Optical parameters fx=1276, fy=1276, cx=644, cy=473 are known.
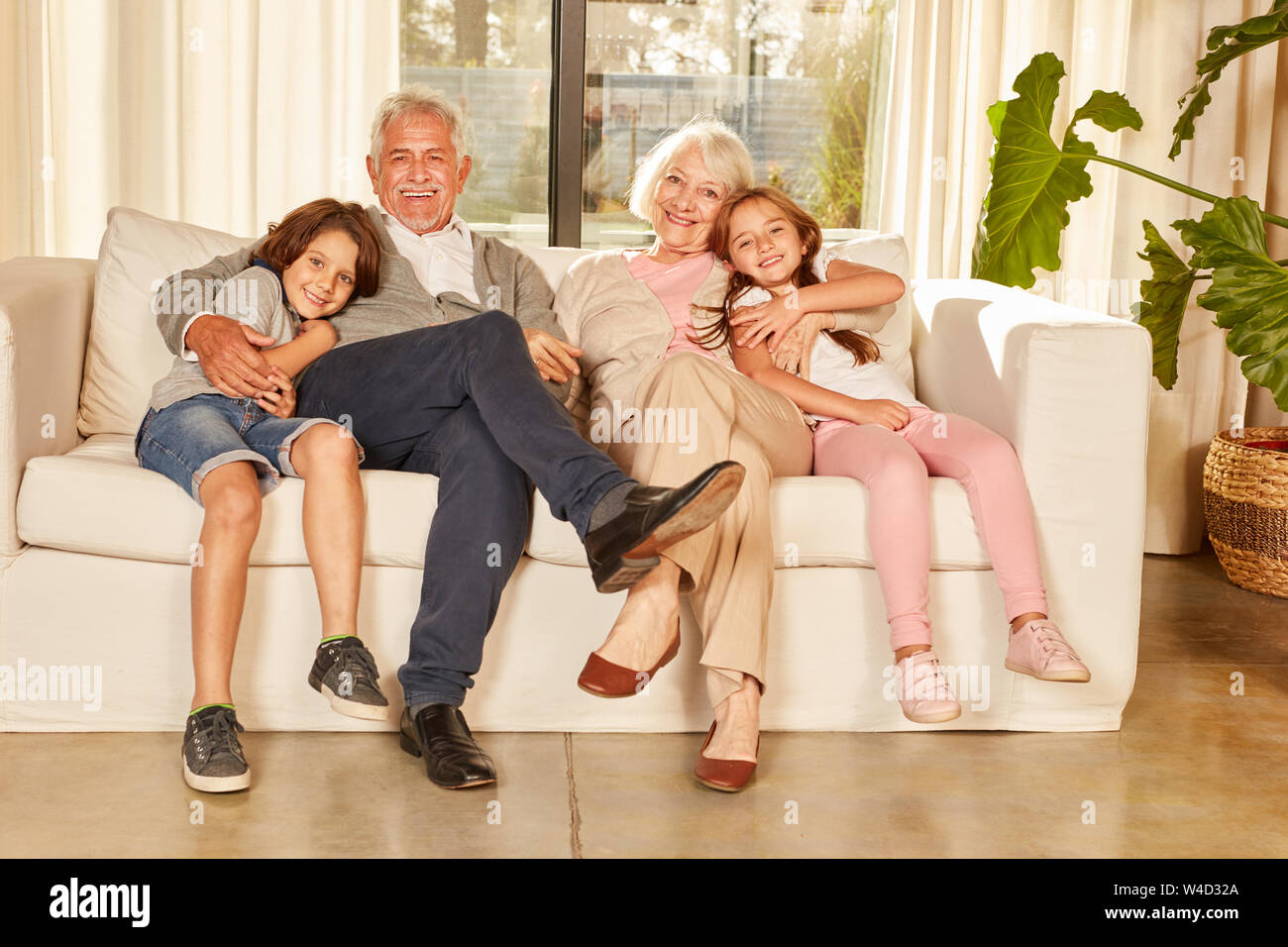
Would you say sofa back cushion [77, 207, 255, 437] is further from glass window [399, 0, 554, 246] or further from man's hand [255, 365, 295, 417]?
glass window [399, 0, 554, 246]

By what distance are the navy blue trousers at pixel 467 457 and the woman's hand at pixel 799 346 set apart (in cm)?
48

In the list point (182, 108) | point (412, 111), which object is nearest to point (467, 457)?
point (412, 111)

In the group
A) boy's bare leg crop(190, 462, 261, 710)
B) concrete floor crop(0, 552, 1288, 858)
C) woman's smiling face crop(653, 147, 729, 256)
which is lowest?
concrete floor crop(0, 552, 1288, 858)

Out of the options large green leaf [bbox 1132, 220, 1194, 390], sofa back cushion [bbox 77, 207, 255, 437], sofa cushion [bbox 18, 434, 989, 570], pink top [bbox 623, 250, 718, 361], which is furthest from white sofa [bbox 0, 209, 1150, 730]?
large green leaf [bbox 1132, 220, 1194, 390]

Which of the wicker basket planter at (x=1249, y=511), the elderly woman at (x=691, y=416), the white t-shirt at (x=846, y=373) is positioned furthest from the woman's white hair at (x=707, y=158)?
the wicker basket planter at (x=1249, y=511)

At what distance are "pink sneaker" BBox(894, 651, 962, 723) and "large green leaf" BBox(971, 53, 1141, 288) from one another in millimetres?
1245

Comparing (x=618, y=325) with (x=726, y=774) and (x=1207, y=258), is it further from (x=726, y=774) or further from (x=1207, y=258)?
(x=1207, y=258)

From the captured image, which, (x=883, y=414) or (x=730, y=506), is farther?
(x=883, y=414)

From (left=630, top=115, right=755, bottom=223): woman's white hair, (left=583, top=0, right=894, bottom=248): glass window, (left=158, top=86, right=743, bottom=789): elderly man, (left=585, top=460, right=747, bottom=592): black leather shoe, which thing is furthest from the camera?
(left=583, top=0, right=894, bottom=248): glass window

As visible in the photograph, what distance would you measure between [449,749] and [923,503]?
30.9 inches

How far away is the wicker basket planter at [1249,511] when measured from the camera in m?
2.84

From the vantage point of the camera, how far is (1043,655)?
6.10 ft

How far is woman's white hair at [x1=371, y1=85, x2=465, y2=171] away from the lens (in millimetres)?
2361

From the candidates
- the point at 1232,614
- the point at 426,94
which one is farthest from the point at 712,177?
the point at 1232,614
